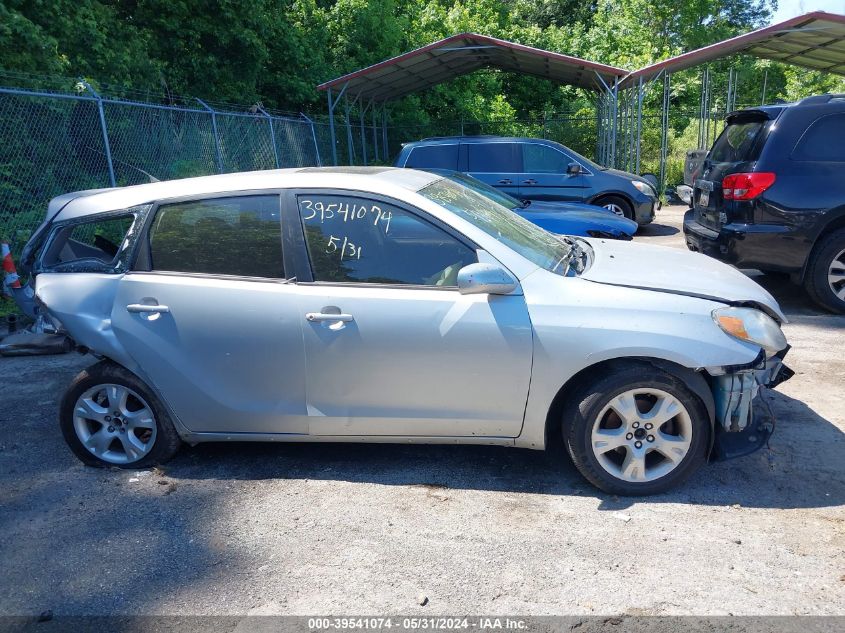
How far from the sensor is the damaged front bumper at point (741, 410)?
3.44m

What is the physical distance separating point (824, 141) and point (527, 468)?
4864 millimetres

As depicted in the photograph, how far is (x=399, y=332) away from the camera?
11.6 ft

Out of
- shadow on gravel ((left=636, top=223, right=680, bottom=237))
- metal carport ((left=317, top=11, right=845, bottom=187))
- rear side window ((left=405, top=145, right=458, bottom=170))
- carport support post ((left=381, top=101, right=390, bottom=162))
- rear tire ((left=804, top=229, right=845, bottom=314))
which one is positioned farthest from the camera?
carport support post ((left=381, top=101, right=390, bottom=162))

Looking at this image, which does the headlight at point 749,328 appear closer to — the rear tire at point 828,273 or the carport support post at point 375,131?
the rear tire at point 828,273

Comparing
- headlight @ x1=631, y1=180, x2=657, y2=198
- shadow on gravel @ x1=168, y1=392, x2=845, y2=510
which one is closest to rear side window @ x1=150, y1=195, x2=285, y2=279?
shadow on gravel @ x1=168, y1=392, x2=845, y2=510

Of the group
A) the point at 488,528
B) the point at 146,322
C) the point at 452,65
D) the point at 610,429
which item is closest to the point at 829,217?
the point at 610,429

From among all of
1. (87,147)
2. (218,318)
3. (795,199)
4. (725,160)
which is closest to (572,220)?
(725,160)

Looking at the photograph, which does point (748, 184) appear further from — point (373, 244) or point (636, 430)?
point (373, 244)

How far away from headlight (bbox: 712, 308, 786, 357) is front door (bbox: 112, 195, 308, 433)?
2139 millimetres

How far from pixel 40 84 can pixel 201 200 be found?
28.1ft

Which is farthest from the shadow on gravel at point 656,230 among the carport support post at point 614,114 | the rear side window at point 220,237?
the rear side window at point 220,237

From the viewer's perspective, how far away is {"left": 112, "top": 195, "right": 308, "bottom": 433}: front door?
3723mm

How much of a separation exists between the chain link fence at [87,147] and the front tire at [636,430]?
552 cm

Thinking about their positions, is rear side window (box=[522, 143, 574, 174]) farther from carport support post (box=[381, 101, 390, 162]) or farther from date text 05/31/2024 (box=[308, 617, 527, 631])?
carport support post (box=[381, 101, 390, 162])
